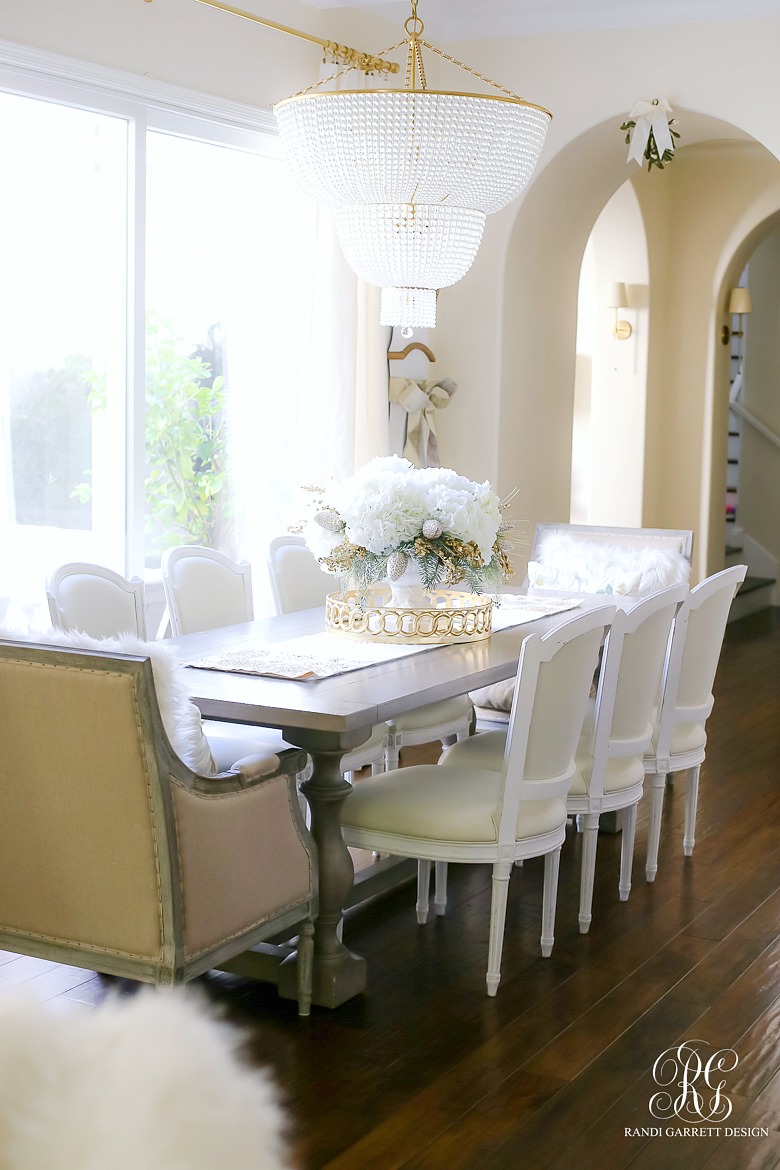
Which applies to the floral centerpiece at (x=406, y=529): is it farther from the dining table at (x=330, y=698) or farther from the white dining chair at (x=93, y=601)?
the white dining chair at (x=93, y=601)

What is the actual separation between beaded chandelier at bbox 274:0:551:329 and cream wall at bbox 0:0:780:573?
1.41m

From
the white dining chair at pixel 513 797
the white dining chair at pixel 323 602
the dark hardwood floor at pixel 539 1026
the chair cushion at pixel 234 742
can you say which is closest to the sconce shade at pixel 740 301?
the white dining chair at pixel 323 602

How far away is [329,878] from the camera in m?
2.93

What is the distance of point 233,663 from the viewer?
10.7ft

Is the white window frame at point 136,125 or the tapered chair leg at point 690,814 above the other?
the white window frame at point 136,125

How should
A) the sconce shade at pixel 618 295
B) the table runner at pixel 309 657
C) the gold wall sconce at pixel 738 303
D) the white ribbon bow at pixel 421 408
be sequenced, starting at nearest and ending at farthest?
the table runner at pixel 309 657
the white ribbon bow at pixel 421 408
the sconce shade at pixel 618 295
the gold wall sconce at pixel 738 303

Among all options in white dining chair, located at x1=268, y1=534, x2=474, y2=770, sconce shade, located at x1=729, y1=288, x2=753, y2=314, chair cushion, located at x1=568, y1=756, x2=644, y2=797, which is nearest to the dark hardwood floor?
chair cushion, located at x1=568, y1=756, x2=644, y2=797

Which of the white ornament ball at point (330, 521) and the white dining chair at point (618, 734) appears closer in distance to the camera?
the white dining chair at point (618, 734)

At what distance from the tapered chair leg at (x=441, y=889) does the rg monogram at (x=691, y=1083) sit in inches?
37.7

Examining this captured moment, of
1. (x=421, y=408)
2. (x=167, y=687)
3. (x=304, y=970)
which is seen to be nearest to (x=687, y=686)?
(x=304, y=970)

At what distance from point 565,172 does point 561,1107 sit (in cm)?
470

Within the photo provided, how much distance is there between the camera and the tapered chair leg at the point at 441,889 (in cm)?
357

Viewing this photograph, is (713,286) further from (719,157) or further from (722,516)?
(722,516)

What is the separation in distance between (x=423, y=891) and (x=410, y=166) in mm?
1967
